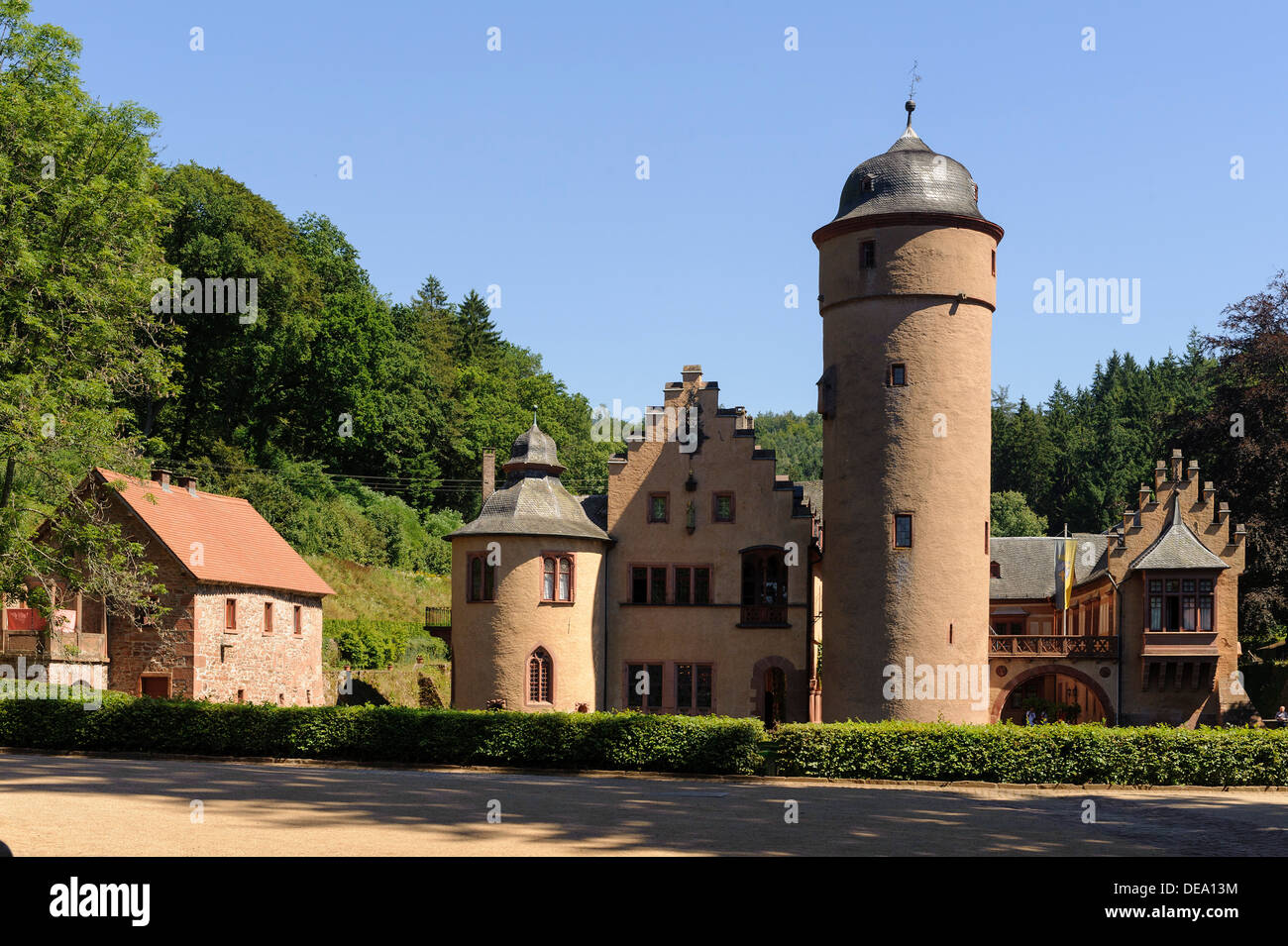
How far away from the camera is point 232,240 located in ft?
211

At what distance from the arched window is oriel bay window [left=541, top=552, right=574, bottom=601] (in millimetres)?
1746

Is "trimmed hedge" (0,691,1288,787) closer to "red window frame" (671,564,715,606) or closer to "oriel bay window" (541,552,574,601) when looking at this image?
"oriel bay window" (541,552,574,601)

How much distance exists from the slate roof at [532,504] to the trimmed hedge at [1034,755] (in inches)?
509

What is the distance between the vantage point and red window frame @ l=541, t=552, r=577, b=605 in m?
40.5

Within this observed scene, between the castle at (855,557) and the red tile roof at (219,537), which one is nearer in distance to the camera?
the castle at (855,557)

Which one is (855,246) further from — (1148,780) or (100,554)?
(100,554)

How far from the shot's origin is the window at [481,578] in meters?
40.4

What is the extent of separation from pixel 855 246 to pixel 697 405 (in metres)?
7.23

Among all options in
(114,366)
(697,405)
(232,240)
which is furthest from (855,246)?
(232,240)

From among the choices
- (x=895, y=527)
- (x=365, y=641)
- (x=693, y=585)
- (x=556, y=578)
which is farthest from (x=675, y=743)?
(x=365, y=641)
